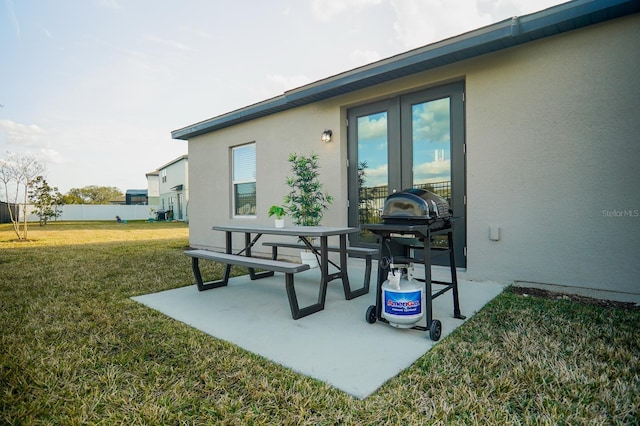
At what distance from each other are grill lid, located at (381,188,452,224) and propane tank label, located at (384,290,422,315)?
0.54 meters

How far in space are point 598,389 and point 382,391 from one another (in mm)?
1078

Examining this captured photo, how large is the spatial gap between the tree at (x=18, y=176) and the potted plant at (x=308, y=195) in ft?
32.5

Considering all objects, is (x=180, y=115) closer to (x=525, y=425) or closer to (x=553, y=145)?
(x=553, y=145)

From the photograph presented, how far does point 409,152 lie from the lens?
4.45 m

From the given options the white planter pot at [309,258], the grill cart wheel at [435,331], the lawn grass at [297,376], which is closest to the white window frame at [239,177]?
the white planter pot at [309,258]

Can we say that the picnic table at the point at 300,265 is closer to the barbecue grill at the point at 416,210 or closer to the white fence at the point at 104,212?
the barbecue grill at the point at 416,210

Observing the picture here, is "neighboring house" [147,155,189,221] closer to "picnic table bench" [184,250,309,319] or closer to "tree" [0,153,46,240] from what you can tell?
"tree" [0,153,46,240]

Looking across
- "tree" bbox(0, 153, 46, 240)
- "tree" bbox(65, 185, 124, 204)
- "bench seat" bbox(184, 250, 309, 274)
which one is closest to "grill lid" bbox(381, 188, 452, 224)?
"bench seat" bbox(184, 250, 309, 274)

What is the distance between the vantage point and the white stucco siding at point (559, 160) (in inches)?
122

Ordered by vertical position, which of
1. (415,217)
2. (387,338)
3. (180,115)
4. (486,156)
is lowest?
(387,338)

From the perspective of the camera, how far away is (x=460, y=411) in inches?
58.7

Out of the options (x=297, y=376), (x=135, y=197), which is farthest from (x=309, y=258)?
(x=135, y=197)

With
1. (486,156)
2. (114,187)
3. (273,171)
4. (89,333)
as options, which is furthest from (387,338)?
(114,187)

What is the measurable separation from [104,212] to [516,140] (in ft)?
102
